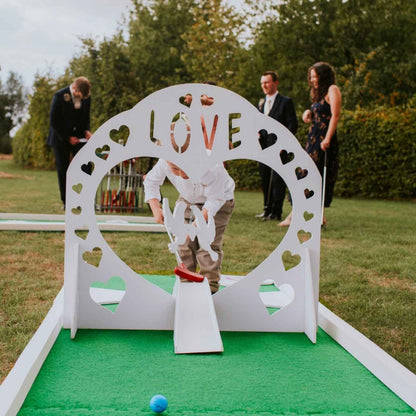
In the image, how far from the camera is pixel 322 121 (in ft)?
18.9

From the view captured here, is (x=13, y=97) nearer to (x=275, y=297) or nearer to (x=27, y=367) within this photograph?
(x=275, y=297)

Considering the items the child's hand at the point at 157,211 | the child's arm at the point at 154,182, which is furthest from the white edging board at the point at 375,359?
the child's arm at the point at 154,182

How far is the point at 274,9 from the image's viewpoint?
21109mm

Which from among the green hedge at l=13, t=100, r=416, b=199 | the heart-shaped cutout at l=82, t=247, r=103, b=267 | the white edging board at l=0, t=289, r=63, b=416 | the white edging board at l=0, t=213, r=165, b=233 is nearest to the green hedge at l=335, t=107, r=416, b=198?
the green hedge at l=13, t=100, r=416, b=199

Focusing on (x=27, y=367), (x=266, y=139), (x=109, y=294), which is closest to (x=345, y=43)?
(x=266, y=139)

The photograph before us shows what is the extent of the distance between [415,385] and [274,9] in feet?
69.8

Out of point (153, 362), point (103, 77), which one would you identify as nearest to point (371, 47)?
point (103, 77)

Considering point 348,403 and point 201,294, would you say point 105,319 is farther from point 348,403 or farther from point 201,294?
point 348,403

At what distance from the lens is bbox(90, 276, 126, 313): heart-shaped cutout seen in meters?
2.79

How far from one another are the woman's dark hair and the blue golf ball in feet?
15.2

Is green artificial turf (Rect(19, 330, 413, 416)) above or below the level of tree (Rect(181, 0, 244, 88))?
below

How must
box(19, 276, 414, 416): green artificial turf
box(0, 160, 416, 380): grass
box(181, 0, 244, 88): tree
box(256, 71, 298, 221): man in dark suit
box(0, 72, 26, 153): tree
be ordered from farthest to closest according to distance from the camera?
box(0, 72, 26, 153): tree → box(181, 0, 244, 88): tree → box(256, 71, 298, 221): man in dark suit → box(0, 160, 416, 380): grass → box(19, 276, 414, 416): green artificial turf

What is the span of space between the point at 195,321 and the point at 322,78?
4.03m

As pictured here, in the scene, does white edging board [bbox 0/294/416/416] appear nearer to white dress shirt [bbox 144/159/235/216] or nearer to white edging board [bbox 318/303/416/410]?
white edging board [bbox 318/303/416/410]
